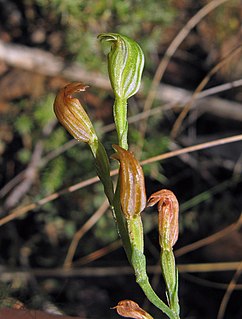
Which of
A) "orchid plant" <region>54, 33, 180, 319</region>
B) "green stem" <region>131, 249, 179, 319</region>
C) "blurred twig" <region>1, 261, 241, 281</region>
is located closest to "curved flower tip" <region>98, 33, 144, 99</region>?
"orchid plant" <region>54, 33, 180, 319</region>

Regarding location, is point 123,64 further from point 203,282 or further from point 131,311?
point 203,282

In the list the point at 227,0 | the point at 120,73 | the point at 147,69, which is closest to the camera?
the point at 120,73

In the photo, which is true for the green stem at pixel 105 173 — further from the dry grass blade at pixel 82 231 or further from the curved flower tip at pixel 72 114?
the dry grass blade at pixel 82 231

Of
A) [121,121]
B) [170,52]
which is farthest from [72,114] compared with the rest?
[170,52]

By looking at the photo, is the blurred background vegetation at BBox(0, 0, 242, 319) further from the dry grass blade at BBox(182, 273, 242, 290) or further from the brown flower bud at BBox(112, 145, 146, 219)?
the brown flower bud at BBox(112, 145, 146, 219)

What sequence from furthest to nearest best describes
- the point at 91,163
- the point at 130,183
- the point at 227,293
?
the point at 91,163
the point at 227,293
the point at 130,183

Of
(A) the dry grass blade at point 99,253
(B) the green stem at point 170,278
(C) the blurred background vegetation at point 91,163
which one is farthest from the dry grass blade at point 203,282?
(B) the green stem at point 170,278

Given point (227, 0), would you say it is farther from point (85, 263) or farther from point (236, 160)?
point (85, 263)

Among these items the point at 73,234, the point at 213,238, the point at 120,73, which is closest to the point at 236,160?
the point at 213,238
